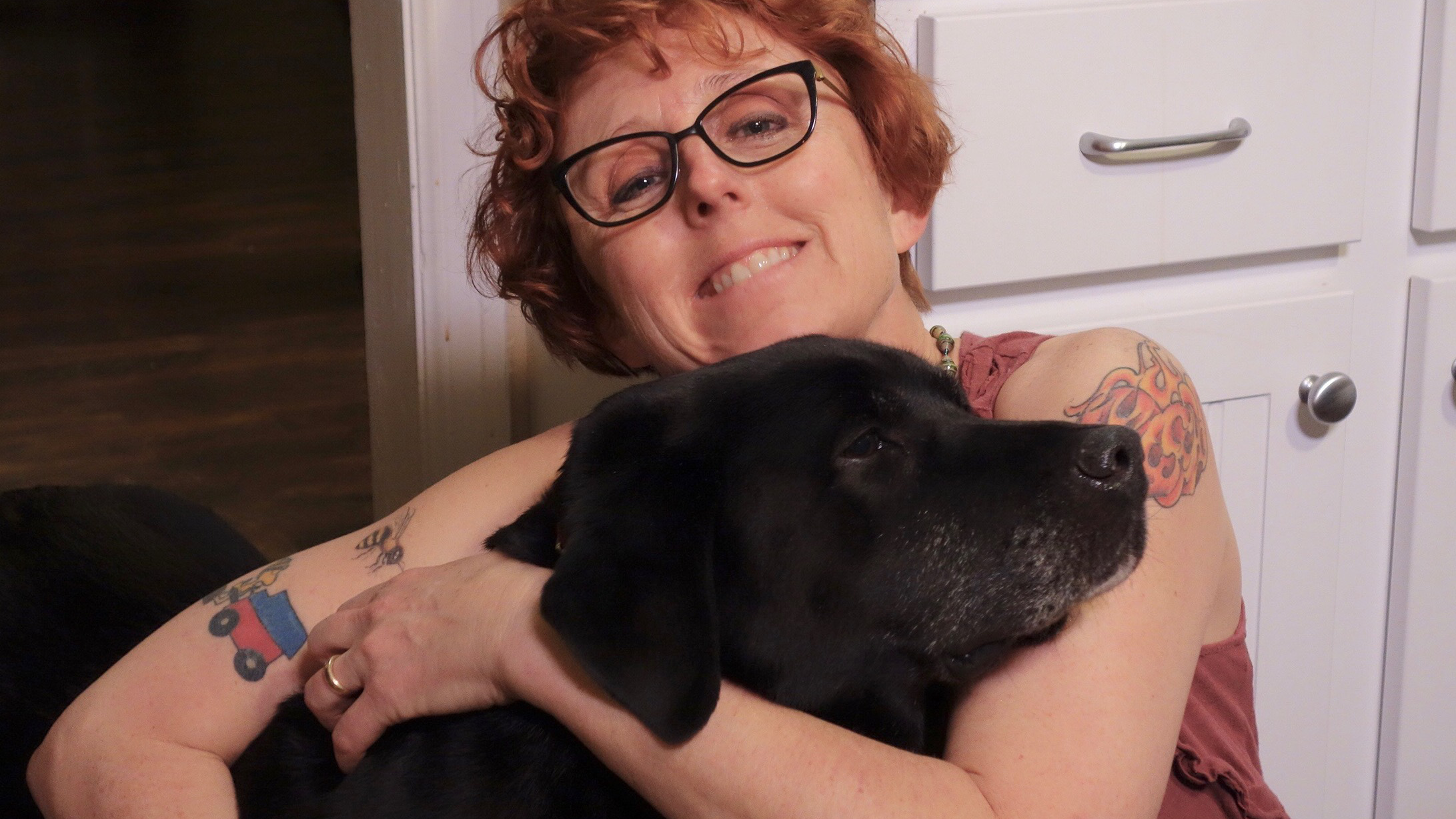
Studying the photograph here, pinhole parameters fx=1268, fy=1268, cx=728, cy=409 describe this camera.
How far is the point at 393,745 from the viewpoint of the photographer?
119 centimetres

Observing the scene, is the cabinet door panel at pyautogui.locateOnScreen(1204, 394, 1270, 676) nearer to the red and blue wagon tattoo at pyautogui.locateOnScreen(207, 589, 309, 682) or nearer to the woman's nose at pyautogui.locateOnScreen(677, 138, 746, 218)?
the woman's nose at pyautogui.locateOnScreen(677, 138, 746, 218)

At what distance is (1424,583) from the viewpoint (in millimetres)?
2092

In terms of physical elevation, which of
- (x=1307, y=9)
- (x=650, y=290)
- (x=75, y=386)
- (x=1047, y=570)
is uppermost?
(x=1307, y=9)

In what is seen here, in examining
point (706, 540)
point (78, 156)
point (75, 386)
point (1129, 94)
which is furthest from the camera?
point (78, 156)

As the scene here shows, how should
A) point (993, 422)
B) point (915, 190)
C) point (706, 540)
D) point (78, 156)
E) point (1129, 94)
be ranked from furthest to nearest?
point (78, 156) → point (1129, 94) → point (915, 190) → point (993, 422) → point (706, 540)

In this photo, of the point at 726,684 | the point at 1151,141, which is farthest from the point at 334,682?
the point at 1151,141

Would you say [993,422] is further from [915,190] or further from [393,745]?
[393,745]

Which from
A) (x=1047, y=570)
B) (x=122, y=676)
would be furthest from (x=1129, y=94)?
(x=122, y=676)

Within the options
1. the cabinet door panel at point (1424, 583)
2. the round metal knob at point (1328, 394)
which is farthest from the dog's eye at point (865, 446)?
the cabinet door panel at point (1424, 583)

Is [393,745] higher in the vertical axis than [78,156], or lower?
lower

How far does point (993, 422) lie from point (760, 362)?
0.23 metres

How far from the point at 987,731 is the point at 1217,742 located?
37 cm

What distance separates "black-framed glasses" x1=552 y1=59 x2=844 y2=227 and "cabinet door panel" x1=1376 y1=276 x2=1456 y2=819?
1118 millimetres

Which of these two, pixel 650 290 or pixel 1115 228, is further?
pixel 1115 228
